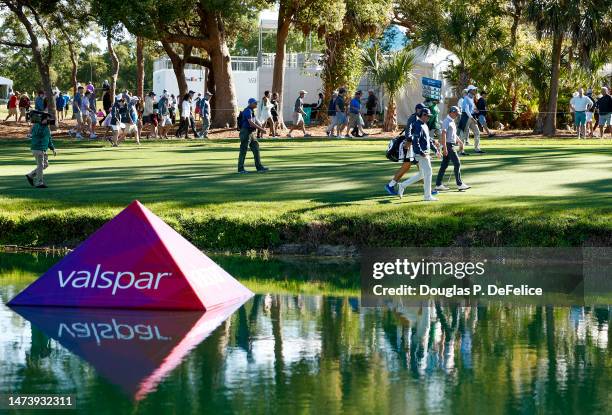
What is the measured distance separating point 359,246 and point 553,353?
738cm

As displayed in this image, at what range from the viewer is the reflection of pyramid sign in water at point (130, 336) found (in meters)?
9.48

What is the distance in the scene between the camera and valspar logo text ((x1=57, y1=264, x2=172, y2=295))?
12312 millimetres

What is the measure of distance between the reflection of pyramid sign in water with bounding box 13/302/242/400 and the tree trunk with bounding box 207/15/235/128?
109 ft

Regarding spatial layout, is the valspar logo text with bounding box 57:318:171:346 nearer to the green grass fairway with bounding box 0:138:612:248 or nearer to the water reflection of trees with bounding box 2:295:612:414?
the water reflection of trees with bounding box 2:295:612:414

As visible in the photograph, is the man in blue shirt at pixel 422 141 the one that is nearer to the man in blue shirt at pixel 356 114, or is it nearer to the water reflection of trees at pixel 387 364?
the water reflection of trees at pixel 387 364

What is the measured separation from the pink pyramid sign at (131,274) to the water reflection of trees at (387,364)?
25.3 inches

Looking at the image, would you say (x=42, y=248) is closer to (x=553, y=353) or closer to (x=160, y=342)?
(x=160, y=342)

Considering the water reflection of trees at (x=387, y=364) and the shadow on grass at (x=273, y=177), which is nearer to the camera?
the water reflection of trees at (x=387, y=364)

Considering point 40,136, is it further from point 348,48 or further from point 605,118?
point 348,48

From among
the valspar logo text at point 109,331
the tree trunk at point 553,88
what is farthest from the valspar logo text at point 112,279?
the tree trunk at point 553,88

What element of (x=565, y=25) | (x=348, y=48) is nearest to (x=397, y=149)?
(x=565, y=25)

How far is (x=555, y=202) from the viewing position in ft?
62.3

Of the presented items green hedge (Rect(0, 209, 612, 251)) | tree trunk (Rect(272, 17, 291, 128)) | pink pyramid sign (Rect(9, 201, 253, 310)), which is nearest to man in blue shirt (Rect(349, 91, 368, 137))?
tree trunk (Rect(272, 17, 291, 128))

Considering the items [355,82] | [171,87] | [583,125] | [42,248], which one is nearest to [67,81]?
[171,87]
